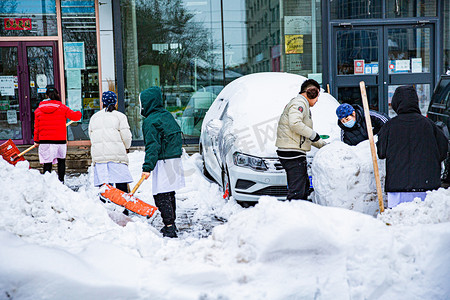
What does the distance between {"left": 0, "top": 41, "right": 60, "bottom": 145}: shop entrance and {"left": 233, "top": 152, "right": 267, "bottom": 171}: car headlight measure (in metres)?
6.77

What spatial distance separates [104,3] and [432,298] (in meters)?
10.4

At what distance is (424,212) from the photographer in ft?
13.6

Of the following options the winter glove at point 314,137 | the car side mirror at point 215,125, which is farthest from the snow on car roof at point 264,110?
the winter glove at point 314,137

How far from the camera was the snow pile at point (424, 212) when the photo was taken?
13.1ft

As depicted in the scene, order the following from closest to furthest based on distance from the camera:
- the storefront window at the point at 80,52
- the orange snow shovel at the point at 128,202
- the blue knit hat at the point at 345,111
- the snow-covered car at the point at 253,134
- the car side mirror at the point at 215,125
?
the blue knit hat at the point at 345,111
the orange snow shovel at the point at 128,202
the snow-covered car at the point at 253,134
the car side mirror at the point at 215,125
the storefront window at the point at 80,52

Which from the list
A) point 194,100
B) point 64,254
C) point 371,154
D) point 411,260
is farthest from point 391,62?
point 64,254

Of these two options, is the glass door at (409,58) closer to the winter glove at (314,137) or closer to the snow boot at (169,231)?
the winter glove at (314,137)

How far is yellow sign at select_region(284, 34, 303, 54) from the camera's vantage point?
12352mm

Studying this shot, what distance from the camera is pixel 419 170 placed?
495cm

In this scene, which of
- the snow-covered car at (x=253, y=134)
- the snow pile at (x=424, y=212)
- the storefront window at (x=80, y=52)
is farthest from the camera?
the storefront window at (x=80, y=52)

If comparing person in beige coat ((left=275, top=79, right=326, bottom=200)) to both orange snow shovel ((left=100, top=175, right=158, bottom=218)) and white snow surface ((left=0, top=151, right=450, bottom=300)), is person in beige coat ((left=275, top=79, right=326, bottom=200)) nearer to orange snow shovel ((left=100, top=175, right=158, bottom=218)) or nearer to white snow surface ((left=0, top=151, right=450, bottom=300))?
orange snow shovel ((left=100, top=175, right=158, bottom=218))

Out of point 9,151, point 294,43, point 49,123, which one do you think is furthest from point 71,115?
point 294,43

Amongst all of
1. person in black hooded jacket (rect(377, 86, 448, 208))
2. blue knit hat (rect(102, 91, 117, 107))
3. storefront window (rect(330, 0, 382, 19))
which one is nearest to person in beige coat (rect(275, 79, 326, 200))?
person in black hooded jacket (rect(377, 86, 448, 208))

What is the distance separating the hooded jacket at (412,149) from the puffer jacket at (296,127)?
1.06 metres
